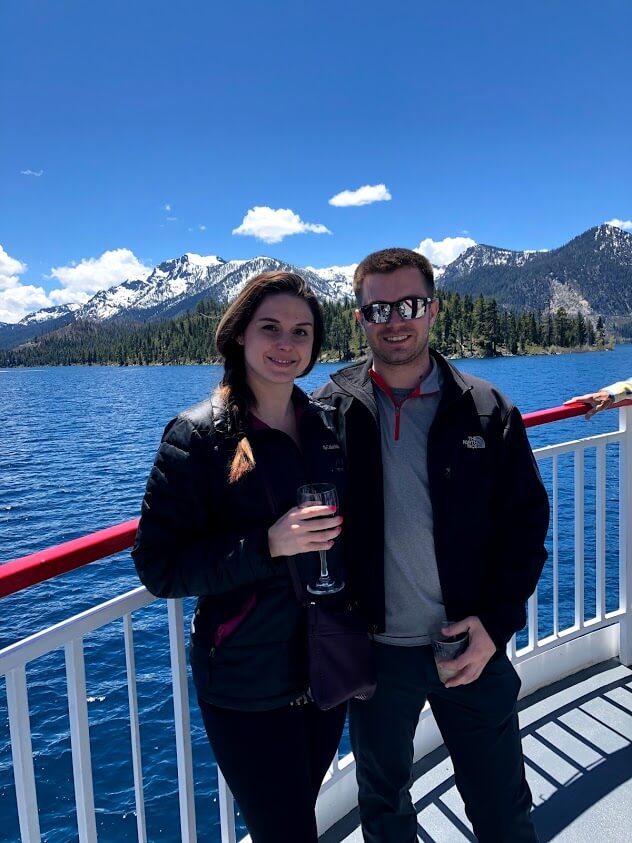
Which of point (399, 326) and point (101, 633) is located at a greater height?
point (399, 326)

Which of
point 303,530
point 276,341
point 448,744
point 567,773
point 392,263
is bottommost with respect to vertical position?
point 567,773

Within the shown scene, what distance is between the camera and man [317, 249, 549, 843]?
189cm

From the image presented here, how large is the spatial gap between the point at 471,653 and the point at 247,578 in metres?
0.79

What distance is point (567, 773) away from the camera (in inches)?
106

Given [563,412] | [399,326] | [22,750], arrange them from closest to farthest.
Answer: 1. [22,750]
2. [399,326]
3. [563,412]

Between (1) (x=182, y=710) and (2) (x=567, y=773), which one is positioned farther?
(2) (x=567, y=773)

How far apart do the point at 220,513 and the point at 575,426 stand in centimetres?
3196

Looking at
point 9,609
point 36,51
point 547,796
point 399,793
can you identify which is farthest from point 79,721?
point 36,51

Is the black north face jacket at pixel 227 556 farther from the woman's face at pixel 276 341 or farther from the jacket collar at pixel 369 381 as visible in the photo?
the jacket collar at pixel 369 381

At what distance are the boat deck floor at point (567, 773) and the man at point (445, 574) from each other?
0.64 meters

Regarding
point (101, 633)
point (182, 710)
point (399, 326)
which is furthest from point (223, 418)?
point (101, 633)

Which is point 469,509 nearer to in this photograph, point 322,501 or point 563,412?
point 322,501

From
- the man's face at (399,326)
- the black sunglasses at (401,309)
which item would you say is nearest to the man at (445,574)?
the man's face at (399,326)

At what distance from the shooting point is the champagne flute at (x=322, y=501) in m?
1.52
